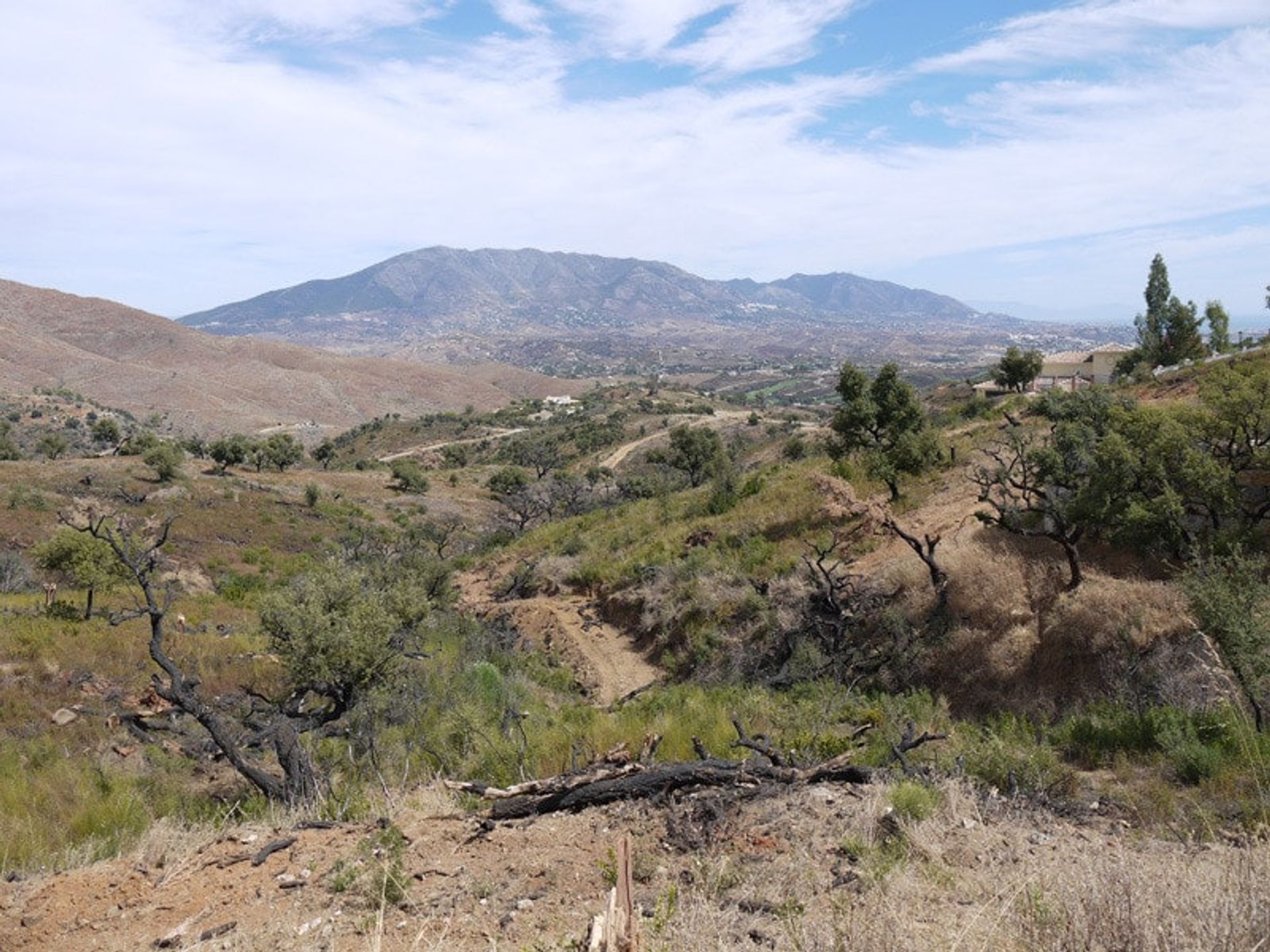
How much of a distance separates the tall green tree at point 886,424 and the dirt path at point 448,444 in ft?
195

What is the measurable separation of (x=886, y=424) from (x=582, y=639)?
9.64 m

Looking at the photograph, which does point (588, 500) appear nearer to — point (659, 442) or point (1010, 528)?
point (1010, 528)

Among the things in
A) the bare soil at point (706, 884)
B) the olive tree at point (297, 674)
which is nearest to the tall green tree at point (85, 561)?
the olive tree at point (297, 674)

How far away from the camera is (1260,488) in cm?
1184

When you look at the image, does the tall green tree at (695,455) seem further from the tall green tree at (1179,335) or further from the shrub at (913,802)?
the shrub at (913,802)

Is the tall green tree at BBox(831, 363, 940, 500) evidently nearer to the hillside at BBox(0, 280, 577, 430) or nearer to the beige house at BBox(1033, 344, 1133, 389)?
the beige house at BBox(1033, 344, 1133, 389)

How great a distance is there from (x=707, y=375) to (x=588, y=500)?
16307cm

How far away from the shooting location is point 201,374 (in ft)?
401

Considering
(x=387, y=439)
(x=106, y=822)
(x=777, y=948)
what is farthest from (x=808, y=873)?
(x=387, y=439)

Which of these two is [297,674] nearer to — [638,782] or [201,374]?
[638,782]

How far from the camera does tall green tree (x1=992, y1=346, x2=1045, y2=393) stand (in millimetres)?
41875

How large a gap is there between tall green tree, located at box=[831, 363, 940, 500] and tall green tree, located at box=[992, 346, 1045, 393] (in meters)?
24.6

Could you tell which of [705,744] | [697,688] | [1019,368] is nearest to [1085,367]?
[1019,368]

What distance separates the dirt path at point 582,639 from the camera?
15.4 metres
